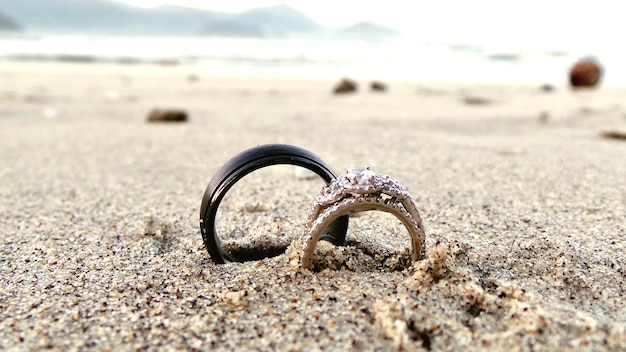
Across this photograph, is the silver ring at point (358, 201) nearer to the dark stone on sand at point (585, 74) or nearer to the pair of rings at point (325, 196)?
the pair of rings at point (325, 196)

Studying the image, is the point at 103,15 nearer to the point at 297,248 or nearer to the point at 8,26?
the point at 8,26

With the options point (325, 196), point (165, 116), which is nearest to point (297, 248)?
point (325, 196)

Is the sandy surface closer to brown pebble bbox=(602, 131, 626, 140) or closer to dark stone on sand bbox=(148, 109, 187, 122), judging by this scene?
brown pebble bbox=(602, 131, 626, 140)

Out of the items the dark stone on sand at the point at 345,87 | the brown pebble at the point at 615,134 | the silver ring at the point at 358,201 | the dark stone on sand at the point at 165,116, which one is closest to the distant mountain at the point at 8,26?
the dark stone on sand at the point at 345,87

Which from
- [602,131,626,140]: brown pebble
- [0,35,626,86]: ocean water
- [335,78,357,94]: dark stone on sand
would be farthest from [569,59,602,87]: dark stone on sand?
[602,131,626,140]: brown pebble

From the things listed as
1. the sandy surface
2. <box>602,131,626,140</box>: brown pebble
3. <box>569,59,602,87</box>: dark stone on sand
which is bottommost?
the sandy surface

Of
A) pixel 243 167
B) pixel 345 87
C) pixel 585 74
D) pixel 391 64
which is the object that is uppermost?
pixel 391 64
